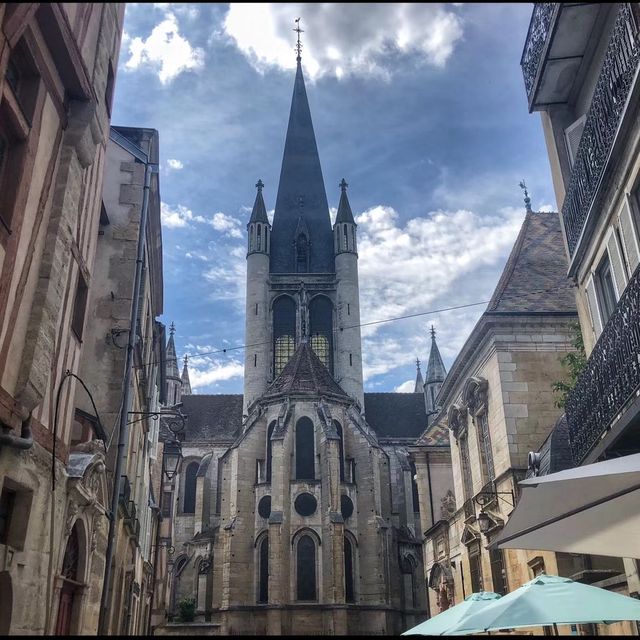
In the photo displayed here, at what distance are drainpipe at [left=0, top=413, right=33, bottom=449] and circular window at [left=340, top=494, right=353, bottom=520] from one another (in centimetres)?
3010

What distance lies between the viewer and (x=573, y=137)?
10.7 m

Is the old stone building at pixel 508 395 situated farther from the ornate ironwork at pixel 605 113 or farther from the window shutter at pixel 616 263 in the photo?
the window shutter at pixel 616 263

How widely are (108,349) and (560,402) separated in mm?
8513

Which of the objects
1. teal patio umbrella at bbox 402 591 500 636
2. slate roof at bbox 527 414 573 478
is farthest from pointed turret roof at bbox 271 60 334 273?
teal patio umbrella at bbox 402 591 500 636

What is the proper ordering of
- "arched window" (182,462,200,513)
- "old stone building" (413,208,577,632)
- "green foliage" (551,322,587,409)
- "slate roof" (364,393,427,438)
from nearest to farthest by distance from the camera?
"green foliage" (551,322,587,409), "old stone building" (413,208,577,632), "arched window" (182,462,200,513), "slate roof" (364,393,427,438)

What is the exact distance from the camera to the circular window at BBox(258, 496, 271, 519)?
1367 inches

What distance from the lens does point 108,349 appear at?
1277cm

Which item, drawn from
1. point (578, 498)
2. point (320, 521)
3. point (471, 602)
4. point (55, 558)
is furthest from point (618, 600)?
point (320, 521)

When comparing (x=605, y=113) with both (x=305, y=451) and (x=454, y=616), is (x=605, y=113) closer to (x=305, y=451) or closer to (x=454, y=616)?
(x=454, y=616)

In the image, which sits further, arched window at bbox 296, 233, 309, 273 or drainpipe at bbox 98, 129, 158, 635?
arched window at bbox 296, 233, 309, 273

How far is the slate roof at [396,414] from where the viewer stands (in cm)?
5019

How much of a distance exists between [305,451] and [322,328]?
49.1 feet

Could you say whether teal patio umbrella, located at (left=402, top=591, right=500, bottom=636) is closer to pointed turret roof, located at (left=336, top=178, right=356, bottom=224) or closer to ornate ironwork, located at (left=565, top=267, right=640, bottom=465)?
ornate ironwork, located at (left=565, top=267, right=640, bottom=465)

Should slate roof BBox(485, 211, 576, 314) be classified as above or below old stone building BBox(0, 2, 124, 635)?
above
